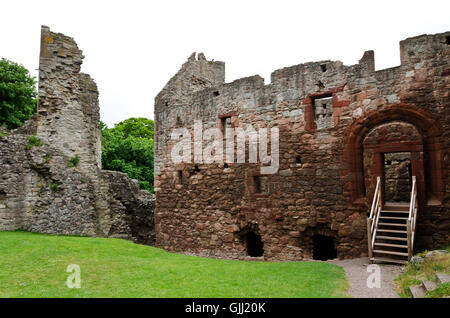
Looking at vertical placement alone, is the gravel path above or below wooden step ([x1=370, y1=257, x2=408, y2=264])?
below

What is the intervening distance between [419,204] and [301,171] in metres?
3.68

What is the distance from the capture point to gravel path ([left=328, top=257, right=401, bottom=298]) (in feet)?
23.0

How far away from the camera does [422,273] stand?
24.9ft

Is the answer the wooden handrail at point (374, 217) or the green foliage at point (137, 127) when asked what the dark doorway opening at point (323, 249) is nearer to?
the wooden handrail at point (374, 217)

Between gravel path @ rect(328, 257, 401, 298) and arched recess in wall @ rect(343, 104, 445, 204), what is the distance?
6.46 feet

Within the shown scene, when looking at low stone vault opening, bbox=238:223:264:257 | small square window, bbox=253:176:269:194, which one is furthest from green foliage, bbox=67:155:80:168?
small square window, bbox=253:176:269:194

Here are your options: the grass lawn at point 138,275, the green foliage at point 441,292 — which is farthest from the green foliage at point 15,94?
the green foliage at point 441,292

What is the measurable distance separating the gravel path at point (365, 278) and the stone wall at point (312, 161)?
100 centimetres

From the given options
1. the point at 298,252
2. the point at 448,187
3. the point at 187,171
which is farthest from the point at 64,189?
the point at 448,187

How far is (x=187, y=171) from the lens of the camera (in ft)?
51.8

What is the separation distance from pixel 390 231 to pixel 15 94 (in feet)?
83.3

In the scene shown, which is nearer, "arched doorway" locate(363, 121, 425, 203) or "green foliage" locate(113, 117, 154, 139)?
"arched doorway" locate(363, 121, 425, 203)

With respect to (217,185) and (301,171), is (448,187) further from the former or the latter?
(217,185)

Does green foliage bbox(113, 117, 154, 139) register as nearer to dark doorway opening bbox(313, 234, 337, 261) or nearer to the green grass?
dark doorway opening bbox(313, 234, 337, 261)
